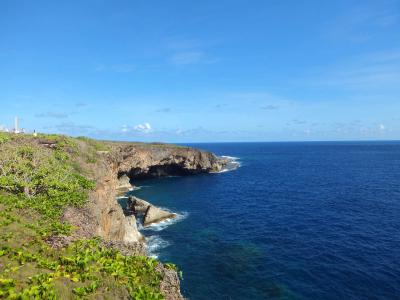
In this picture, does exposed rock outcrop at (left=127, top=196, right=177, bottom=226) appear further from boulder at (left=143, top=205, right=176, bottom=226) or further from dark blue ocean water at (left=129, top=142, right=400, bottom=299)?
dark blue ocean water at (left=129, top=142, right=400, bottom=299)

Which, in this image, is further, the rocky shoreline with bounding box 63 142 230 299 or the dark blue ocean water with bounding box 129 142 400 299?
the dark blue ocean water with bounding box 129 142 400 299

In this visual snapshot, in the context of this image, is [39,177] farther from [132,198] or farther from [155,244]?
[132,198]

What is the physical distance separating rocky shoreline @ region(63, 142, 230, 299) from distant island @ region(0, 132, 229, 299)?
0.15m

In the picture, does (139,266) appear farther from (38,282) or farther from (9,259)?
(9,259)

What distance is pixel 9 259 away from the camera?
1923cm

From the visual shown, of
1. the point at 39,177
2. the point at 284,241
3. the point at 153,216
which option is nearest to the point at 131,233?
the point at 153,216

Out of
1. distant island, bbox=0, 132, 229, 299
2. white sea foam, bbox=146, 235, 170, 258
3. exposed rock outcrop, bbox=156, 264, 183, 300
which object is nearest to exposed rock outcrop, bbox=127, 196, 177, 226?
white sea foam, bbox=146, 235, 170, 258

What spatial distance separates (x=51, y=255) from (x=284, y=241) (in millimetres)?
37527

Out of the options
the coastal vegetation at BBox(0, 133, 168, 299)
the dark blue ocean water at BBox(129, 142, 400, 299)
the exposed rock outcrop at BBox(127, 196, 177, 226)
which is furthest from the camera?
the exposed rock outcrop at BBox(127, 196, 177, 226)

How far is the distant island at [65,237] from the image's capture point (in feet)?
57.4

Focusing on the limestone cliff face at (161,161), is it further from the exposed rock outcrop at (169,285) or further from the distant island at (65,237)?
the exposed rock outcrop at (169,285)

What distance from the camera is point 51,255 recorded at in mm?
20594

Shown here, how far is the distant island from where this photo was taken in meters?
17.5

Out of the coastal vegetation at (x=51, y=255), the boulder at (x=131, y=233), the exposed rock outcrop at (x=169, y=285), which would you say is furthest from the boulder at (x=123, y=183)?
the exposed rock outcrop at (x=169, y=285)
